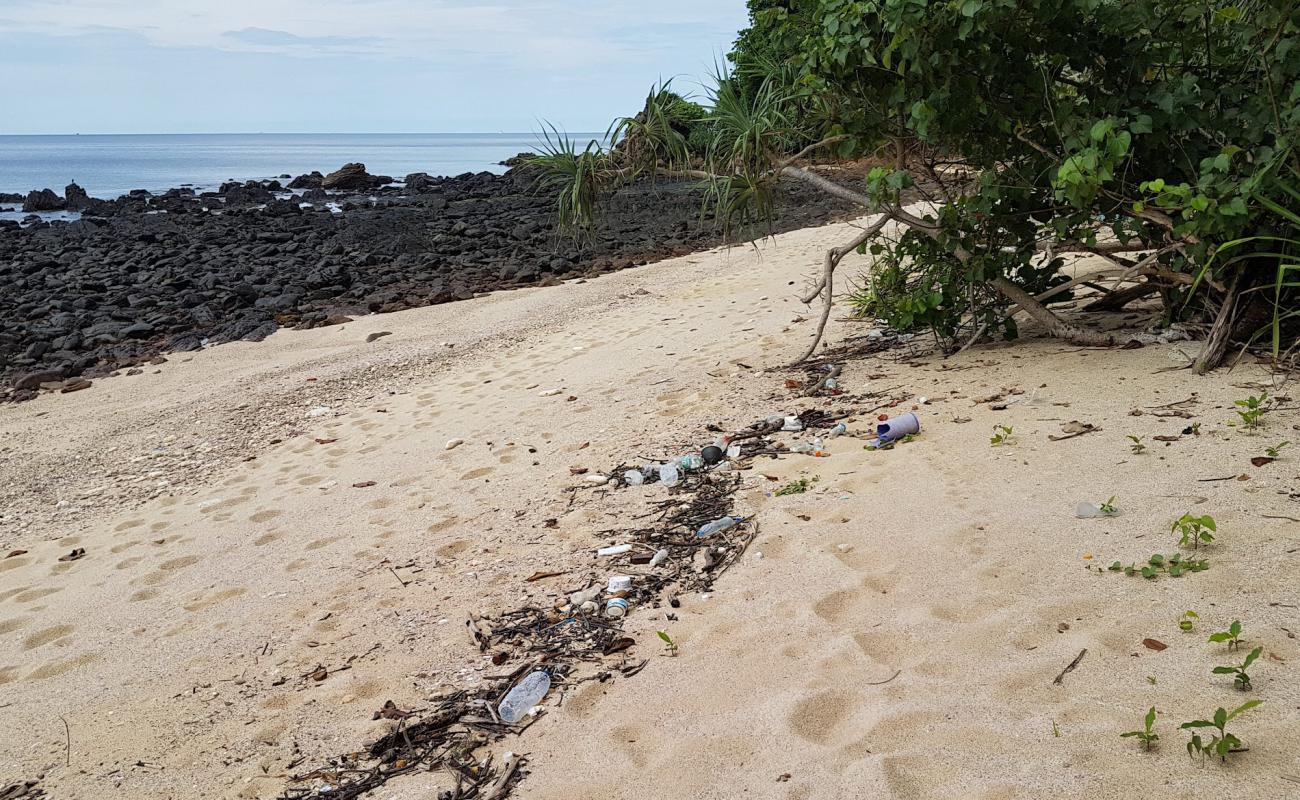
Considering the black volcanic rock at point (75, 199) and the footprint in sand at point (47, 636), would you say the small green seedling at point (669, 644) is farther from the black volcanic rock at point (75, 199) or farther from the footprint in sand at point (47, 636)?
the black volcanic rock at point (75, 199)

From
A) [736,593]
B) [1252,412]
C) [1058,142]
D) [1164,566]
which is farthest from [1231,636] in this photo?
[1058,142]

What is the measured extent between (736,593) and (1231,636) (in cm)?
139

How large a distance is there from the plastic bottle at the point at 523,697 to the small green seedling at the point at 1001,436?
6.69 ft

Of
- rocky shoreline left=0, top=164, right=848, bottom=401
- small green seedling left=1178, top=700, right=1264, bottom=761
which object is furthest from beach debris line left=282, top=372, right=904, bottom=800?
rocky shoreline left=0, top=164, right=848, bottom=401

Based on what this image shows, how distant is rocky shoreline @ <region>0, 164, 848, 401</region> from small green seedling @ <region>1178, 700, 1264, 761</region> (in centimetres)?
710

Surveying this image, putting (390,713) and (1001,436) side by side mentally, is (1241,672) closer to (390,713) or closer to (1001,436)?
(1001,436)

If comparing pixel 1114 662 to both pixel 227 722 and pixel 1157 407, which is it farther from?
pixel 227 722

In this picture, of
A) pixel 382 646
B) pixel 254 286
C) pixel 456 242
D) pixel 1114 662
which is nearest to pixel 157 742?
pixel 382 646

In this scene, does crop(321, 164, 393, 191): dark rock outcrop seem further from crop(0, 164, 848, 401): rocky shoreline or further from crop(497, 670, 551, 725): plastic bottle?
crop(497, 670, 551, 725): plastic bottle

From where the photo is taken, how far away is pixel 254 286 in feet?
44.0

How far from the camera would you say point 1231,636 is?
2121 mm

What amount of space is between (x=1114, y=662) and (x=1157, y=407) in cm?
182

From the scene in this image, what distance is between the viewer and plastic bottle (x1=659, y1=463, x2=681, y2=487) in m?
4.20

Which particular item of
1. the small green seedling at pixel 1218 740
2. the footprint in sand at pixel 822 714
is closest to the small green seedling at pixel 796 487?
the footprint in sand at pixel 822 714
